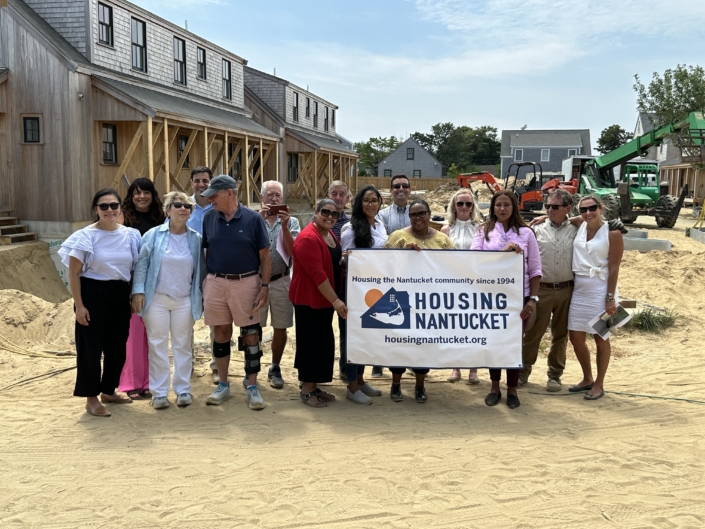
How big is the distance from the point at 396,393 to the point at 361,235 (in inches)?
61.6

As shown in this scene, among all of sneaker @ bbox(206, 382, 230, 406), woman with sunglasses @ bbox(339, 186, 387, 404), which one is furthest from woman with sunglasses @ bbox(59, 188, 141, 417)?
woman with sunglasses @ bbox(339, 186, 387, 404)

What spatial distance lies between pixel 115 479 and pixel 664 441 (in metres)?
4.26

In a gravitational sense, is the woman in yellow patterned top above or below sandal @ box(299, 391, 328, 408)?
above

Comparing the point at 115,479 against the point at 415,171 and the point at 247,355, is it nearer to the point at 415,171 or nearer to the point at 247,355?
the point at 247,355

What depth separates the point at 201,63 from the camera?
21859 mm

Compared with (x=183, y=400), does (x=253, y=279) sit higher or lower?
higher

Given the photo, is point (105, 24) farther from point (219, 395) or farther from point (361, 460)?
point (361, 460)

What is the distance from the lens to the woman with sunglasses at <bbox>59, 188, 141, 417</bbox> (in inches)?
205

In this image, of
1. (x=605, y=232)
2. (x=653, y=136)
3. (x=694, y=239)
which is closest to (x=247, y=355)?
(x=605, y=232)

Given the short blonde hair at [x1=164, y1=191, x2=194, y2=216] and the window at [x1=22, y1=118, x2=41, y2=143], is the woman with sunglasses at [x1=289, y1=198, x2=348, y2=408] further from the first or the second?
the window at [x1=22, y1=118, x2=41, y2=143]

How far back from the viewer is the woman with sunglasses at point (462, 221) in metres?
6.16

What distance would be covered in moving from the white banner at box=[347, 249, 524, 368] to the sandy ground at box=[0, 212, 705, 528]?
0.54m

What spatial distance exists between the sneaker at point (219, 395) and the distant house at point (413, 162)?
64116 mm

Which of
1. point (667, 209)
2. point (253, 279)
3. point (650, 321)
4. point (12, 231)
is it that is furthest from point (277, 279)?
point (667, 209)
